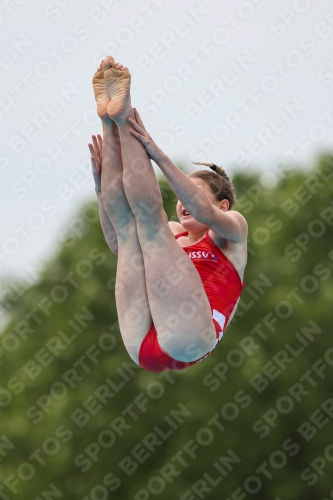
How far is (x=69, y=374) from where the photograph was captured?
1680 cm

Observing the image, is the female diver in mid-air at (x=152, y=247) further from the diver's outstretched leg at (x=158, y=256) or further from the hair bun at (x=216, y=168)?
the hair bun at (x=216, y=168)

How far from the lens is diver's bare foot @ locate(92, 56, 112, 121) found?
20.3 ft

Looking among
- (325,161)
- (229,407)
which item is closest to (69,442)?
(229,407)

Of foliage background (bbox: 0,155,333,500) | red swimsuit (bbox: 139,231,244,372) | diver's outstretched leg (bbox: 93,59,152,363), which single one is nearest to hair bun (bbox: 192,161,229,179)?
red swimsuit (bbox: 139,231,244,372)

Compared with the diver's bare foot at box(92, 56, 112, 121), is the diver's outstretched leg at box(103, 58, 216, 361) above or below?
below

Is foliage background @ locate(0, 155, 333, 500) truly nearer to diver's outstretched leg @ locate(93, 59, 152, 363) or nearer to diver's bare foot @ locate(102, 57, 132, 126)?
diver's outstretched leg @ locate(93, 59, 152, 363)

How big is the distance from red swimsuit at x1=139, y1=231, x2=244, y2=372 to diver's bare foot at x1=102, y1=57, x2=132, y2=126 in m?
1.24

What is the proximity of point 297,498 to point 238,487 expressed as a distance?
1.07m

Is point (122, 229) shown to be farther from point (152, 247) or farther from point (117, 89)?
point (117, 89)

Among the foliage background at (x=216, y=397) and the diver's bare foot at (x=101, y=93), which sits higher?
the diver's bare foot at (x=101, y=93)

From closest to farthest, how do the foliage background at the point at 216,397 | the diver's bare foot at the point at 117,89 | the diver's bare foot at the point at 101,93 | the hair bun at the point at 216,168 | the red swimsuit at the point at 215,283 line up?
the diver's bare foot at the point at 117,89 < the diver's bare foot at the point at 101,93 < the red swimsuit at the point at 215,283 < the hair bun at the point at 216,168 < the foliage background at the point at 216,397

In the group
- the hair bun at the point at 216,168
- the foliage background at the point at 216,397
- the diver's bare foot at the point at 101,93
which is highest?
the hair bun at the point at 216,168

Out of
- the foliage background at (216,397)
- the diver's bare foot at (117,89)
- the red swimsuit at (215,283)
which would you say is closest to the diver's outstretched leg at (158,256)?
the diver's bare foot at (117,89)

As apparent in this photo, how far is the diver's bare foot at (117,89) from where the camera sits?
6043mm
